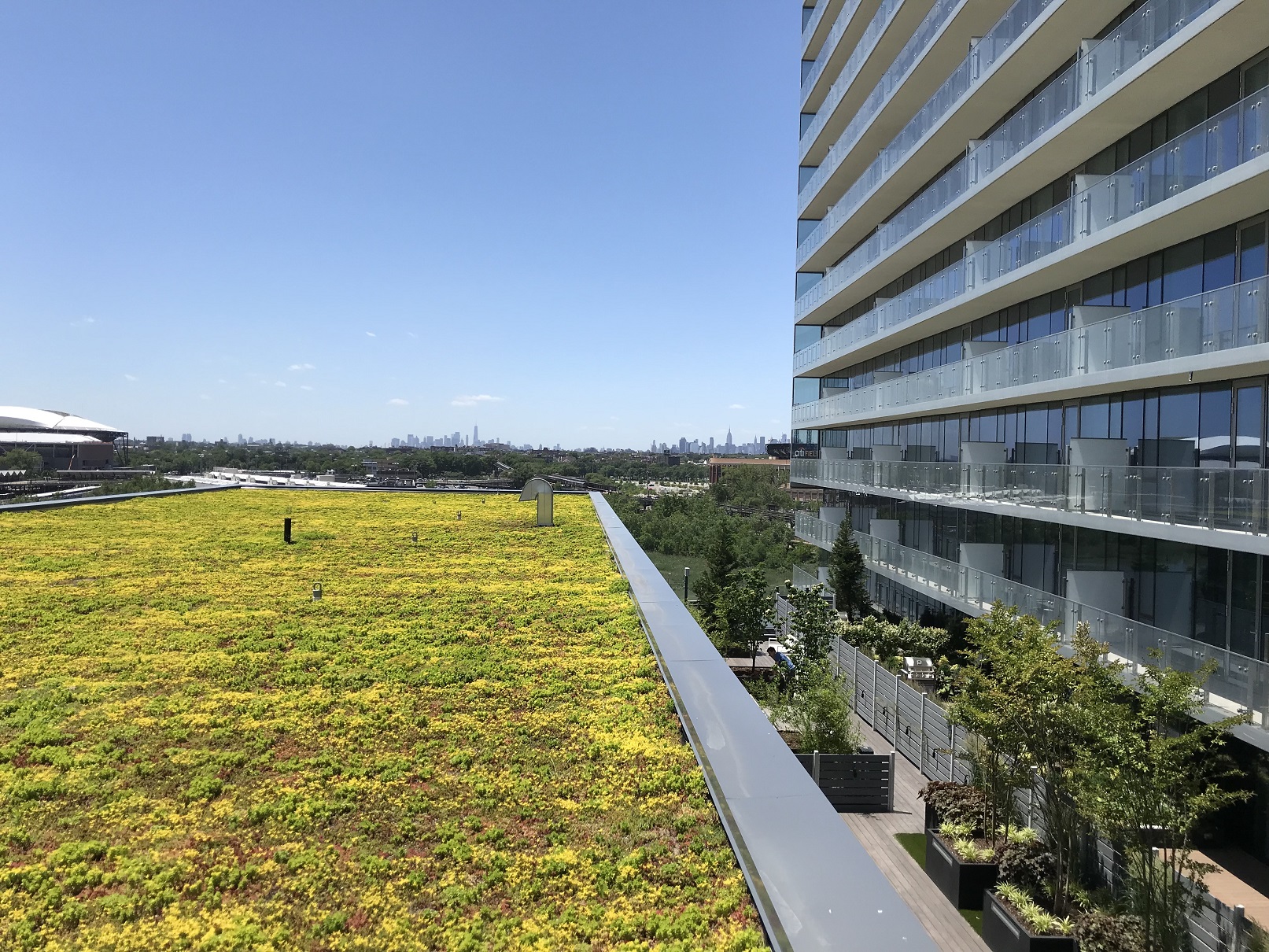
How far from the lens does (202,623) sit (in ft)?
26.5

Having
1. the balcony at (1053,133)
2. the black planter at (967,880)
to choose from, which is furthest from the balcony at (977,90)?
the black planter at (967,880)

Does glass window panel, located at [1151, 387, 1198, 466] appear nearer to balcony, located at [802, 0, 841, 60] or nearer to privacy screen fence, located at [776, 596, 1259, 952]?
privacy screen fence, located at [776, 596, 1259, 952]

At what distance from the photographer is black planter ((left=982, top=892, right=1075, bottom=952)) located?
31.5 feet

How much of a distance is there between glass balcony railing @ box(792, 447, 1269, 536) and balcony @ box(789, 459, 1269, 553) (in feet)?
0.05

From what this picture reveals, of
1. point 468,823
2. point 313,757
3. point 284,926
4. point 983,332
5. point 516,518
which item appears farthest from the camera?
point 983,332

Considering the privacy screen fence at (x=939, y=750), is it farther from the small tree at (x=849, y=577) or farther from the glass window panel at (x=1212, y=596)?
the small tree at (x=849, y=577)

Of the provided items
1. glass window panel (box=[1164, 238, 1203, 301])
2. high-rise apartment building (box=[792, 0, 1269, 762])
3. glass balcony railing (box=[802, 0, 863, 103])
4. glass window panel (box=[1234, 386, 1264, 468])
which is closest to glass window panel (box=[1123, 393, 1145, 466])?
high-rise apartment building (box=[792, 0, 1269, 762])

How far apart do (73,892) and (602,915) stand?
251cm

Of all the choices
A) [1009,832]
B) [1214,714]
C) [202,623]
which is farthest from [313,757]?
[1214,714]

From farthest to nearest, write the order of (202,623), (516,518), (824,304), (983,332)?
(824,304)
(983,332)
(516,518)
(202,623)

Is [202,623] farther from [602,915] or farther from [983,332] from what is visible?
[983,332]

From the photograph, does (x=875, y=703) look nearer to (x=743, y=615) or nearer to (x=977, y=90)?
(x=743, y=615)

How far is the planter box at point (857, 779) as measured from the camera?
1474cm

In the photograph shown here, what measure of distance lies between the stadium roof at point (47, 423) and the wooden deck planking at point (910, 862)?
602 ft
